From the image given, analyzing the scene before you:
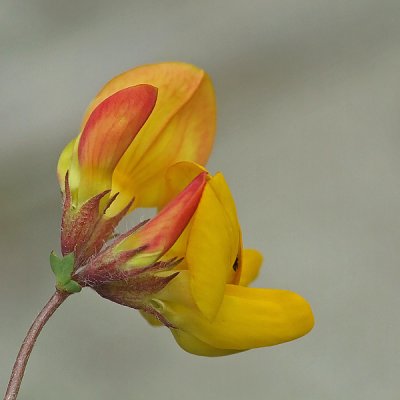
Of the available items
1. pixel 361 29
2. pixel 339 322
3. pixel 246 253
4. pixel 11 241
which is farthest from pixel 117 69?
pixel 246 253

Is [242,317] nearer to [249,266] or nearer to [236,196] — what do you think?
[249,266]

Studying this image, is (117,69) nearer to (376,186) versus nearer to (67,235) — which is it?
(376,186)

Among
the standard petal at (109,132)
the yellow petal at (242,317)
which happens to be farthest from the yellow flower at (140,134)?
the yellow petal at (242,317)

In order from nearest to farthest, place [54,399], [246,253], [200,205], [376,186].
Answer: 1. [200,205]
2. [246,253]
3. [54,399]
4. [376,186]

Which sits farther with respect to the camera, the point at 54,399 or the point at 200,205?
the point at 54,399

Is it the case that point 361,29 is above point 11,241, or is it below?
above

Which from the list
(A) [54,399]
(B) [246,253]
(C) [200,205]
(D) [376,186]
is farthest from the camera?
(D) [376,186]

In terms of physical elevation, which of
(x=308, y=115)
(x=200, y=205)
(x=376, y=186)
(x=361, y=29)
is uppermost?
(x=361, y=29)
